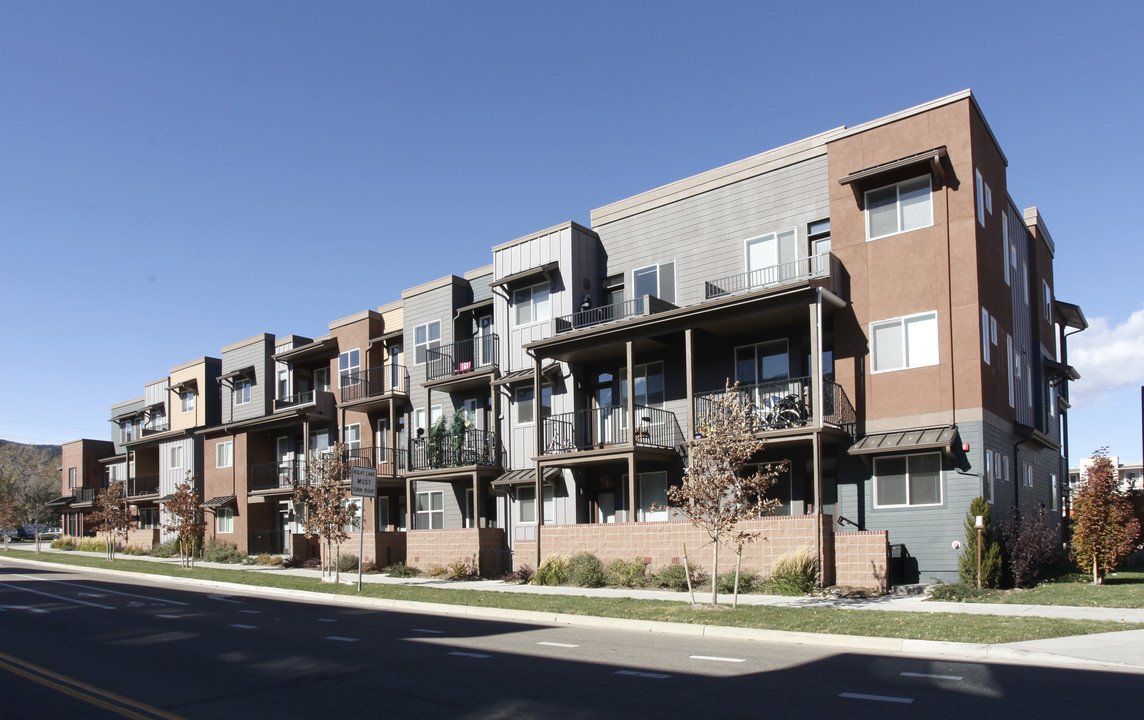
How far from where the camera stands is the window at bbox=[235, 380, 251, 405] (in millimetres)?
46625

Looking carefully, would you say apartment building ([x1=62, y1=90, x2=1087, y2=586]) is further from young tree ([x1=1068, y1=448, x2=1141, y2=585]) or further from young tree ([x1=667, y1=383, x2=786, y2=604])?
young tree ([x1=667, y1=383, x2=786, y2=604])

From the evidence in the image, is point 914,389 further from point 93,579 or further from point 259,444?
point 259,444

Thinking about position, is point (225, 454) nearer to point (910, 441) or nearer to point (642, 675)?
point (910, 441)

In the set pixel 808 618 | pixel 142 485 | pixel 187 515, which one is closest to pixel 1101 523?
pixel 808 618

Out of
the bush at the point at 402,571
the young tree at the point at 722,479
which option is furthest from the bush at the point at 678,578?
the bush at the point at 402,571

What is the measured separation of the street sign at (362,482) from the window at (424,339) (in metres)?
9.56

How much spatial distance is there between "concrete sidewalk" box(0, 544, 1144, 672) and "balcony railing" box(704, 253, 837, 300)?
27.0 feet

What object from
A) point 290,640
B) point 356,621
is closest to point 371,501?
point 356,621

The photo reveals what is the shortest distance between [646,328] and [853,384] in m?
6.03

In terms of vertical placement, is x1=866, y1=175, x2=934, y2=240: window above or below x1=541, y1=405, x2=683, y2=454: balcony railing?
above

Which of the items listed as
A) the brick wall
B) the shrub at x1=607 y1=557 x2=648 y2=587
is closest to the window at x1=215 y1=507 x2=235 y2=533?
the shrub at x1=607 y1=557 x2=648 y2=587

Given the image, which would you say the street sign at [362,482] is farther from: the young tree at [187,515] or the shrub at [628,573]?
the young tree at [187,515]

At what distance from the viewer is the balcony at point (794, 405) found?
2275 cm

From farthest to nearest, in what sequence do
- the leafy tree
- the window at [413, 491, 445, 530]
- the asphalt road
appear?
the window at [413, 491, 445, 530] < the leafy tree < the asphalt road
